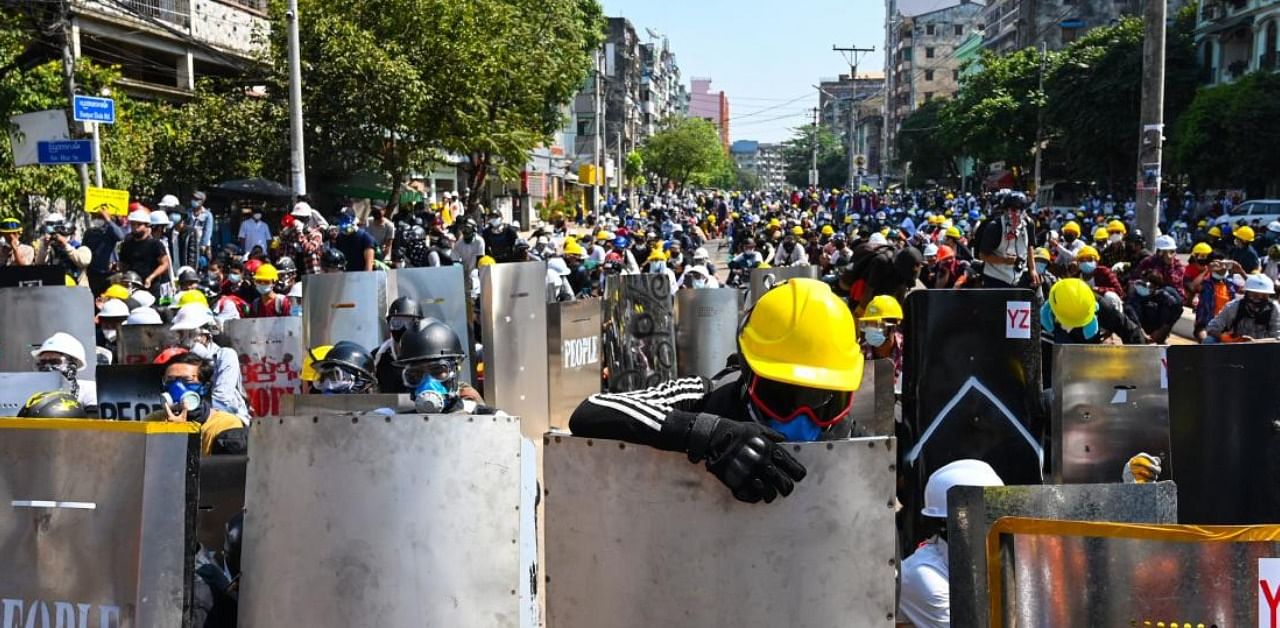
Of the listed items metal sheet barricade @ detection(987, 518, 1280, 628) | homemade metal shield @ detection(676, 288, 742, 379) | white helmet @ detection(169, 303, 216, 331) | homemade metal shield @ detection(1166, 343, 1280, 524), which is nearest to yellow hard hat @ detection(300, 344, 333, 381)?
white helmet @ detection(169, 303, 216, 331)

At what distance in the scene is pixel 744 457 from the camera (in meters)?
2.81

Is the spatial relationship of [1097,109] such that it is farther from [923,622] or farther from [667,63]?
[667,63]

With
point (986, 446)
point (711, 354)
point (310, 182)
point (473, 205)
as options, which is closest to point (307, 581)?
point (986, 446)

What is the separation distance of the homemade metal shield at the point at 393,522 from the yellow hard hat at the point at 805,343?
0.68 meters

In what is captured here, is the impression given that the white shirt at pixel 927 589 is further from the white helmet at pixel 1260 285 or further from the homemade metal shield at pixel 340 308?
the white helmet at pixel 1260 285

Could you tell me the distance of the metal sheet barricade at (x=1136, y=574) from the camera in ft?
8.83

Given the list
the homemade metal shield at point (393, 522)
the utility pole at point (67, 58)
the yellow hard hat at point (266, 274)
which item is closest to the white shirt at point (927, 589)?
the homemade metal shield at point (393, 522)

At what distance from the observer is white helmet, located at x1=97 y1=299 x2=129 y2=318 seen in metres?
9.94

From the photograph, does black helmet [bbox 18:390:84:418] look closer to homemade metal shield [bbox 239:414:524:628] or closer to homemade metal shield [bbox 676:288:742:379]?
homemade metal shield [bbox 239:414:524:628]

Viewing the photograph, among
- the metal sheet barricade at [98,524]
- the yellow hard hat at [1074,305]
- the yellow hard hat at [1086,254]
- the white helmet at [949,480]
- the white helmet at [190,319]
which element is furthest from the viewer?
the yellow hard hat at [1086,254]

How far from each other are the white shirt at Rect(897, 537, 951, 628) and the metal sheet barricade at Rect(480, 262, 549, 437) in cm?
602

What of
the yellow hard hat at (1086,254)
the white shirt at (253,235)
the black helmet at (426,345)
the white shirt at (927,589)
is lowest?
the white shirt at (927,589)

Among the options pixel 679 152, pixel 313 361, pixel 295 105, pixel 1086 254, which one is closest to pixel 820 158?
pixel 679 152

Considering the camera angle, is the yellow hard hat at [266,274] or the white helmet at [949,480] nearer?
the white helmet at [949,480]
